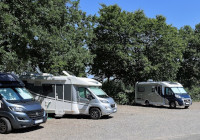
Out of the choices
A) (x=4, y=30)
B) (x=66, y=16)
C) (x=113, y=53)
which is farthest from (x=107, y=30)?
(x=4, y=30)

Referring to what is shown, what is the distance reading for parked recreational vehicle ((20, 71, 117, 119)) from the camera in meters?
14.7

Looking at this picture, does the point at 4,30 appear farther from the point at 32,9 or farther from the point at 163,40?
the point at 163,40

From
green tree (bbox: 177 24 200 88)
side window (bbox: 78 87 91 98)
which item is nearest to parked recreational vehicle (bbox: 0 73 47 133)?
side window (bbox: 78 87 91 98)

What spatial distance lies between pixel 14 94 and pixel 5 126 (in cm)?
155

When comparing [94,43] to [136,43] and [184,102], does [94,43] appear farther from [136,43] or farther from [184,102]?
[184,102]

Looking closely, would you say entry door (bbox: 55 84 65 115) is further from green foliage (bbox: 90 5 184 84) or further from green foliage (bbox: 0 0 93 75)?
green foliage (bbox: 90 5 184 84)

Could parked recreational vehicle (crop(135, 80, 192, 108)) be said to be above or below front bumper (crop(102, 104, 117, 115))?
above

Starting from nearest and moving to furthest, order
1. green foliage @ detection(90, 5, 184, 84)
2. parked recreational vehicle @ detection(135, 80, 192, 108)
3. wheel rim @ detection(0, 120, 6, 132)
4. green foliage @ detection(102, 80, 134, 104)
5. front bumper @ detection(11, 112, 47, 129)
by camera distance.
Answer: front bumper @ detection(11, 112, 47, 129)
wheel rim @ detection(0, 120, 6, 132)
parked recreational vehicle @ detection(135, 80, 192, 108)
green foliage @ detection(90, 5, 184, 84)
green foliage @ detection(102, 80, 134, 104)

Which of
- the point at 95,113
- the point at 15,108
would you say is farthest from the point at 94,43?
the point at 15,108

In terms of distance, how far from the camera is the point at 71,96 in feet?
49.1

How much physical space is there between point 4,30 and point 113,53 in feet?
49.4

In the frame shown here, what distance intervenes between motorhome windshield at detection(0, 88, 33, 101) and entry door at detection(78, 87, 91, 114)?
12.6 ft

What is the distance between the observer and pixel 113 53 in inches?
1026

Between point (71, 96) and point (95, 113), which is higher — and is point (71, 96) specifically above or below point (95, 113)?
above
